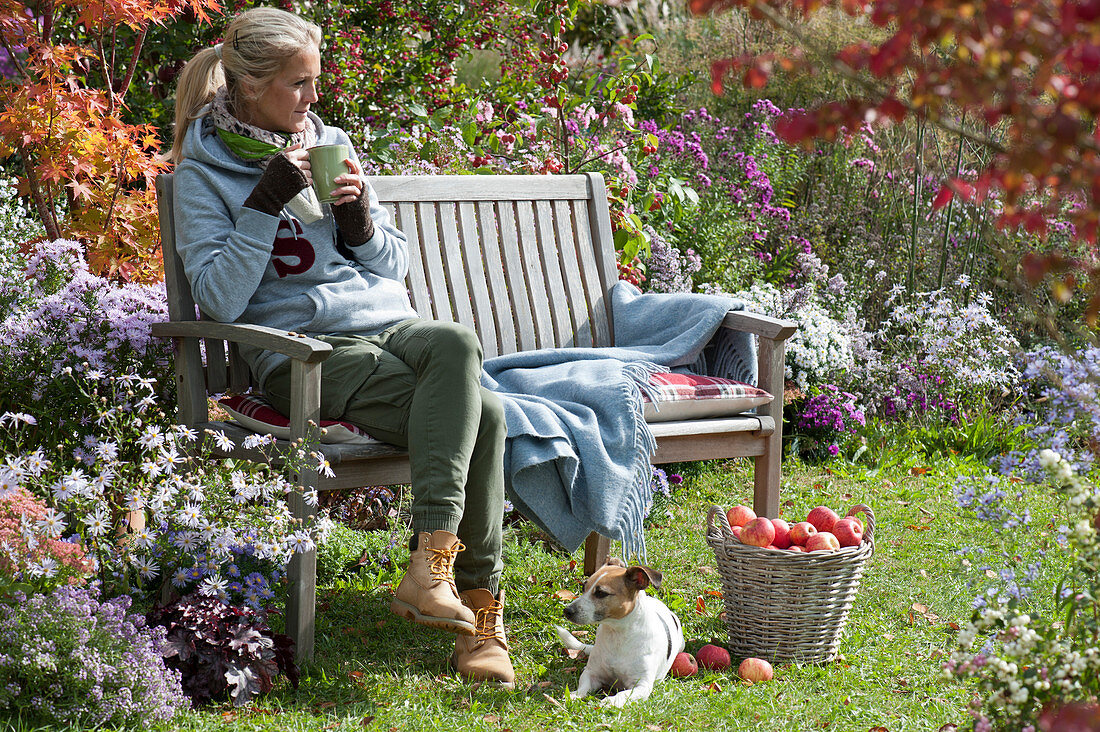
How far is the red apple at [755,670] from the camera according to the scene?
8.55ft

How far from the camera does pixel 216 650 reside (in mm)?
2346

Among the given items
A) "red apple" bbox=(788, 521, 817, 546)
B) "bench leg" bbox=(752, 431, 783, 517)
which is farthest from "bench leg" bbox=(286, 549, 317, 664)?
"bench leg" bbox=(752, 431, 783, 517)

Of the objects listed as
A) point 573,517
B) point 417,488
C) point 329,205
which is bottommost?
point 573,517

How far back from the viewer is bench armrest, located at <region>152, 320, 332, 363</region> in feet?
8.10

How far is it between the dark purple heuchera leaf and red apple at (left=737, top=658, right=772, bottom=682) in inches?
44.0

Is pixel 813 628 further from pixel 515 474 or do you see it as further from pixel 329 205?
pixel 329 205

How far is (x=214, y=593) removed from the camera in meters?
2.40

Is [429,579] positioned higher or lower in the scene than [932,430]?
higher

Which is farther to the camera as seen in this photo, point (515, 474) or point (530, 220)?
point (530, 220)

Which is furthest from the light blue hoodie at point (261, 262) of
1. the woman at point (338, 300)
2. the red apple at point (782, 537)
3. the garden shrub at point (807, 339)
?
the garden shrub at point (807, 339)

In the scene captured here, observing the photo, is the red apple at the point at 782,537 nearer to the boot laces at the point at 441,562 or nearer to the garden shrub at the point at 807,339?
the boot laces at the point at 441,562

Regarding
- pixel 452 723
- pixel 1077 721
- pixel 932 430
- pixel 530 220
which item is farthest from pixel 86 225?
pixel 932 430

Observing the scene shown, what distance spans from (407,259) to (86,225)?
1191mm

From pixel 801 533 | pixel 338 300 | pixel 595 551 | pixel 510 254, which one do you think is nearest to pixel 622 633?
pixel 801 533
